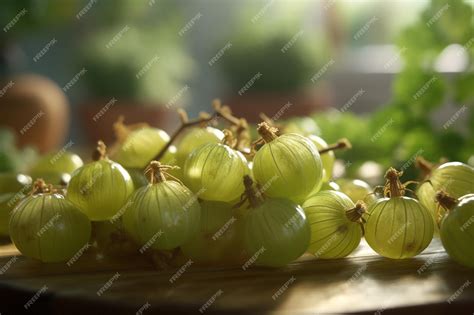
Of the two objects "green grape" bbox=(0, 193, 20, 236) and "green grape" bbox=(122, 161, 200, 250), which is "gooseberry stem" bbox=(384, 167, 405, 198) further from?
"green grape" bbox=(0, 193, 20, 236)

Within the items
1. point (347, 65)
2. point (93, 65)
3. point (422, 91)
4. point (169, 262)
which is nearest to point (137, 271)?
point (169, 262)

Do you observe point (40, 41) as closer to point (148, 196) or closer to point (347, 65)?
point (347, 65)

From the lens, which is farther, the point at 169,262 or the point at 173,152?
the point at 173,152

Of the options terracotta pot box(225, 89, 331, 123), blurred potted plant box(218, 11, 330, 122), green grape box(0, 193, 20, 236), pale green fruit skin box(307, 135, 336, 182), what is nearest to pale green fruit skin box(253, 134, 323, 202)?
pale green fruit skin box(307, 135, 336, 182)

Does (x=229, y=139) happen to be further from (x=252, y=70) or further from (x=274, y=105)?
(x=252, y=70)

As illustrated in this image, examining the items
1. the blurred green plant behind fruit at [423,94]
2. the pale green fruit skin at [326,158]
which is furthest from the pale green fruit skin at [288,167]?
the blurred green plant behind fruit at [423,94]

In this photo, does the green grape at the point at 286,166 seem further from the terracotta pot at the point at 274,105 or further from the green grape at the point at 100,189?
the terracotta pot at the point at 274,105
